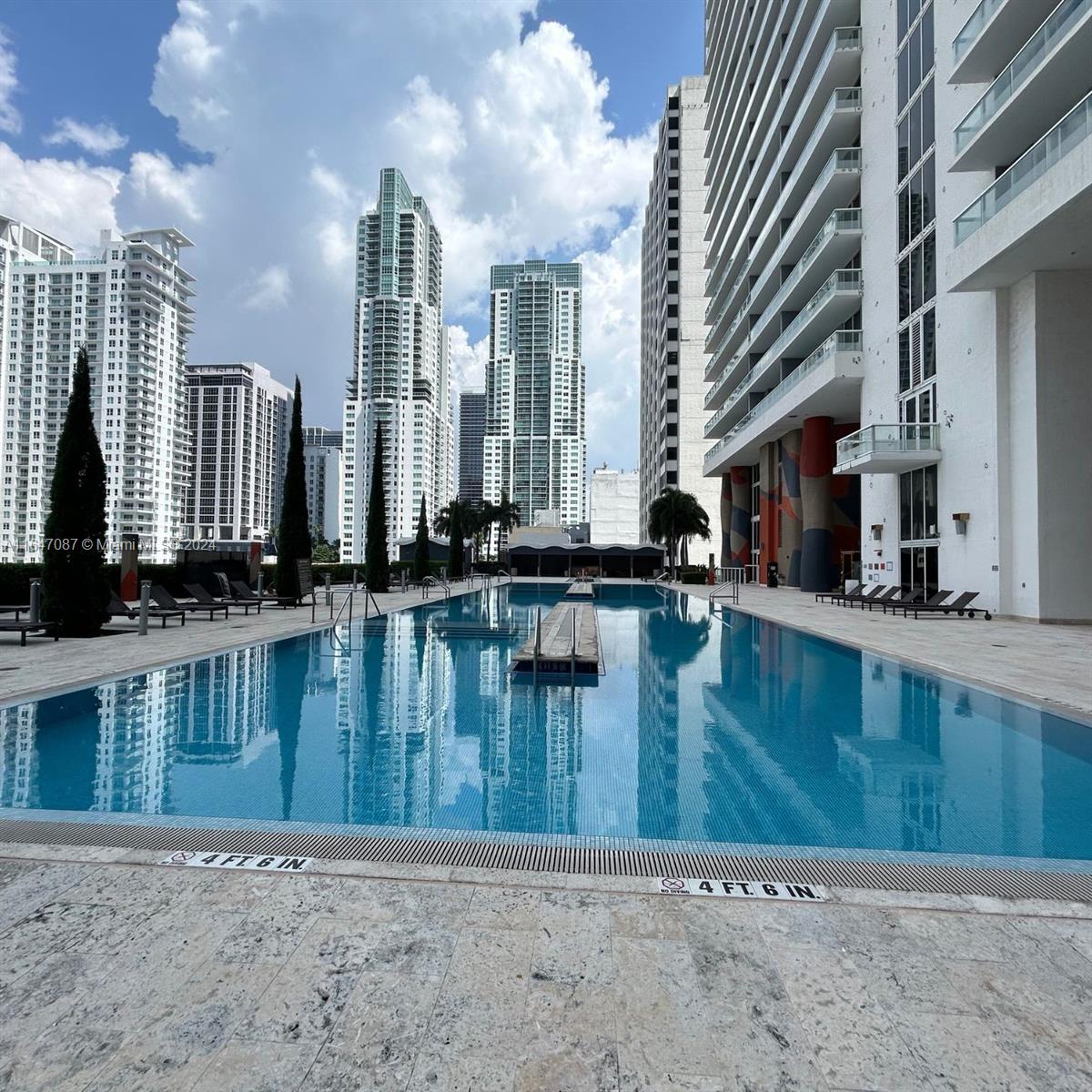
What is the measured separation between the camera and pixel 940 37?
20.0 metres

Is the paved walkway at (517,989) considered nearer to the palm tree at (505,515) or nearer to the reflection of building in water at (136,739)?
the reflection of building in water at (136,739)

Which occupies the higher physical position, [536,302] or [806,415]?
[536,302]

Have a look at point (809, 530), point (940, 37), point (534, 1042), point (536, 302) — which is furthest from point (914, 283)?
point (536, 302)

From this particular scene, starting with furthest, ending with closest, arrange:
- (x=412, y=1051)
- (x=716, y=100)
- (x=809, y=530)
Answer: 1. (x=716, y=100)
2. (x=809, y=530)
3. (x=412, y=1051)

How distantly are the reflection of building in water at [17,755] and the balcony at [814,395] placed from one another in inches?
1010

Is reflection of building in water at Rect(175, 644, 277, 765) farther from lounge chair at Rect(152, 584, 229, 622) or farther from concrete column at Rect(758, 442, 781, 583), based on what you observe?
concrete column at Rect(758, 442, 781, 583)

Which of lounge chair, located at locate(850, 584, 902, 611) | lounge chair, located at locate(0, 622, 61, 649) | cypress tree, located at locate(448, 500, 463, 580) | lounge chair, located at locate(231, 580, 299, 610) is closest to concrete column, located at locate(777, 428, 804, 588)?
lounge chair, located at locate(850, 584, 902, 611)

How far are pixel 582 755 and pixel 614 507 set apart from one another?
93.1 metres

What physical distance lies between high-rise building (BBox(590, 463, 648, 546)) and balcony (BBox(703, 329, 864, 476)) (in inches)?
2296

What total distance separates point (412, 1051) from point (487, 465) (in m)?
139

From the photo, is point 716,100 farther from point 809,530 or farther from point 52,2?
point 52,2

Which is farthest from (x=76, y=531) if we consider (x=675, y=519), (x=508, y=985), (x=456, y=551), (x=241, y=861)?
(x=675, y=519)

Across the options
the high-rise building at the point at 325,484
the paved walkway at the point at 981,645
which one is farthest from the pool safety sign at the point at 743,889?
the high-rise building at the point at 325,484

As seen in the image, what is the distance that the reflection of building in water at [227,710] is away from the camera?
229 inches
